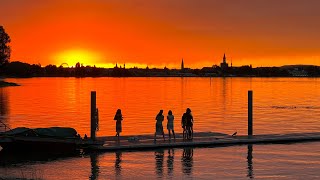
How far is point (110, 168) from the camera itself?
26016 millimetres

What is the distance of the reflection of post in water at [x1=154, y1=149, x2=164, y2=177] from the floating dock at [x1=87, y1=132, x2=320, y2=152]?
942mm

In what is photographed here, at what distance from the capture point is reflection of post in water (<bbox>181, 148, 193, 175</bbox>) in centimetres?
2545

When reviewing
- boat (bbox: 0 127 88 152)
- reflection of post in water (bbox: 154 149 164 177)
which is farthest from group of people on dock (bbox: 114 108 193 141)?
boat (bbox: 0 127 88 152)

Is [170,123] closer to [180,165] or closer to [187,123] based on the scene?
[187,123]

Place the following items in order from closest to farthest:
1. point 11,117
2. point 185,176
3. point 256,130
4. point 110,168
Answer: point 185,176, point 110,168, point 256,130, point 11,117

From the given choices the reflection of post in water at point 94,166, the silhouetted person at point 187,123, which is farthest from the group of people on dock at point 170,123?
the reflection of post in water at point 94,166

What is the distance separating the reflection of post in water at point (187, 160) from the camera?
25453 mm

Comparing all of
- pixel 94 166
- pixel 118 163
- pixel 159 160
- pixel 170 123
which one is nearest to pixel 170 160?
pixel 159 160

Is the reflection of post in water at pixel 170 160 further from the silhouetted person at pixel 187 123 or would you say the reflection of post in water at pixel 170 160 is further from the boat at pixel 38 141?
the boat at pixel 38 141

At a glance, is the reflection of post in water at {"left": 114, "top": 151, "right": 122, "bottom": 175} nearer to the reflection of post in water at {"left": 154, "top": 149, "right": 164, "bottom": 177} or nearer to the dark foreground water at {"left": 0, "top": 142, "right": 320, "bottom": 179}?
the dark foreground water at {"left": 0, "top": 142, "right": 320, "bottom": 179}

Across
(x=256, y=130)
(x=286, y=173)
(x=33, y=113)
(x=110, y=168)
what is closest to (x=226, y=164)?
(x=286, y=173)

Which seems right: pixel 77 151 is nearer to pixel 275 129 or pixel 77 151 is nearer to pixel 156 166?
pixel 156 166

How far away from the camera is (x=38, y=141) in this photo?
3067 cm

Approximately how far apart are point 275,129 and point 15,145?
960 inches
